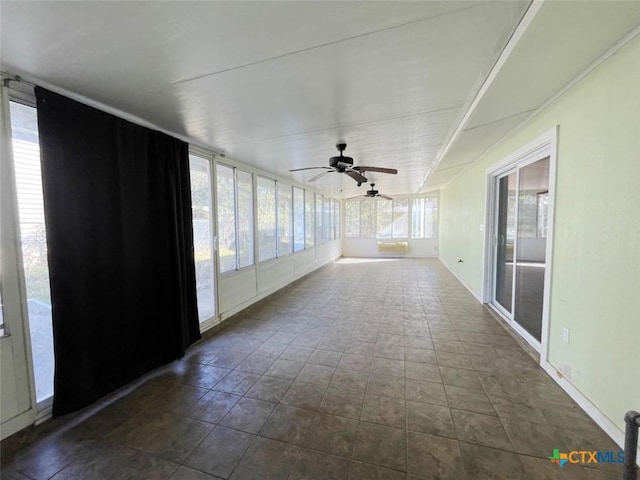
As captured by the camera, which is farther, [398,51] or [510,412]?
[510,412]

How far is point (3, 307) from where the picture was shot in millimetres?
1670

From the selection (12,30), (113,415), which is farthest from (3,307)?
(12,30)

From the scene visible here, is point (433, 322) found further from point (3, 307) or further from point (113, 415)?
point (3, 307)

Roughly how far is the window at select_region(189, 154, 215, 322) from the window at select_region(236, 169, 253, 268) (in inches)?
24.6

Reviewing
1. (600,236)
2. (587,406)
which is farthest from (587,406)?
(600,236)

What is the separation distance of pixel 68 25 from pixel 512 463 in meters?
3.22

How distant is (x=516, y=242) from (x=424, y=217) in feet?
21.0

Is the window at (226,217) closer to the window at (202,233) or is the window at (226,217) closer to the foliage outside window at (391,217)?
the window at (202,233)

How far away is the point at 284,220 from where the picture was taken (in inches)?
217

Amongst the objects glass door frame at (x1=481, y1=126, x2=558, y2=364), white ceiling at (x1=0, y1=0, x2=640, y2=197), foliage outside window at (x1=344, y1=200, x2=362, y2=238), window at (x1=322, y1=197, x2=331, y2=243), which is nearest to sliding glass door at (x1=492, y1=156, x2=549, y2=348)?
glass door frame at (x1=481, y1=126, x2=558, y2=364)

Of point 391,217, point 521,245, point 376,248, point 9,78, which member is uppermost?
point 9,78

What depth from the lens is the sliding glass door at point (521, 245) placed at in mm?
3150

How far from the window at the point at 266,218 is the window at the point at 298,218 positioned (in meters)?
0.92

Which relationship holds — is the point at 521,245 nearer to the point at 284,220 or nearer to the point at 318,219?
the point at 284,220
